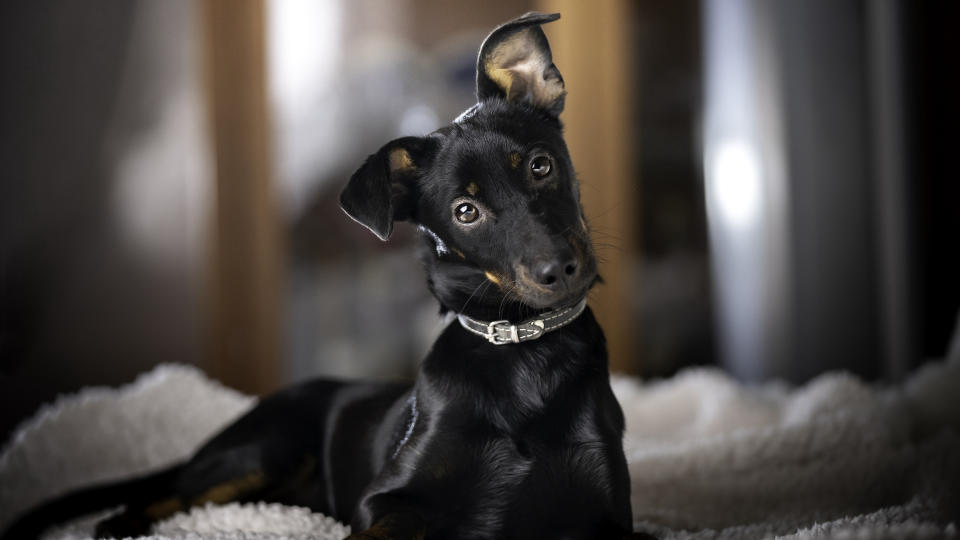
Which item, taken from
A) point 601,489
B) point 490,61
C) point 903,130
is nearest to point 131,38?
point 490,61

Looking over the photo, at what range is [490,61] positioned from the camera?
139 centimetres

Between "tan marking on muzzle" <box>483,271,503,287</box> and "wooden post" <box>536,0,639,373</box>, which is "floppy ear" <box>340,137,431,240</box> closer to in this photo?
"tan marking on muzzle" <box>483,271,503,287</box>

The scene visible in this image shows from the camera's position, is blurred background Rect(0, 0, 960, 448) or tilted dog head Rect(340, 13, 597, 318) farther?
blurred background Rect(0, 0, 960, 448)

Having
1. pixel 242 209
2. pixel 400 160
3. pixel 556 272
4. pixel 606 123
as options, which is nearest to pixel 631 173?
pixel 606 123

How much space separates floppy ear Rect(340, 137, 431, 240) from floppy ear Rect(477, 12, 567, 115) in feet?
0.55

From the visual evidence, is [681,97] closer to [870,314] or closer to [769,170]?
[769,170]

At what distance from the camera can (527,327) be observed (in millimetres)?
1336

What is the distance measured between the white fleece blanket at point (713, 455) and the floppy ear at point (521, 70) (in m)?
0.82

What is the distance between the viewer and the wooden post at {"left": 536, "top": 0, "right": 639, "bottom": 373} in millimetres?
3762

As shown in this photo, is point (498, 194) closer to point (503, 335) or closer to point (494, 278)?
point (494, 278)

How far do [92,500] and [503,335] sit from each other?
42.0 inches

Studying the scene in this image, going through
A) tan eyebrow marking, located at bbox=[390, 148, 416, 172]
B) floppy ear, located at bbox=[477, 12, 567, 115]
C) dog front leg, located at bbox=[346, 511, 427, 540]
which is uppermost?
floppy ear, located at bbox=[477, 12, 567, 115]

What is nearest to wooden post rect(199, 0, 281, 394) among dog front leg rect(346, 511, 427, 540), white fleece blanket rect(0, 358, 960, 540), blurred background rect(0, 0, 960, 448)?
blurred background rect(0, 0, 960, 448)

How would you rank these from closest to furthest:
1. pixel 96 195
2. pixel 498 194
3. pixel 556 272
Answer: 1. pixel 556 272
2. pixel 498 194
3. pixel 96 195
